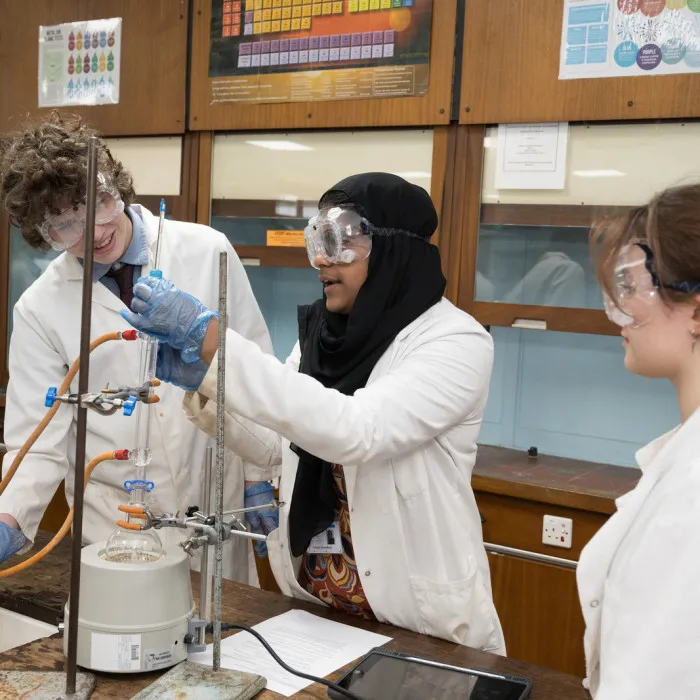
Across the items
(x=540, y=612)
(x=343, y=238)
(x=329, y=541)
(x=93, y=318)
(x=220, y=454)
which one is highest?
(x=343, y=238)

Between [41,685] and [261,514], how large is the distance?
2.38ft

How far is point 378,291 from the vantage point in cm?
158

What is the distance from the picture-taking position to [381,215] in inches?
62.9

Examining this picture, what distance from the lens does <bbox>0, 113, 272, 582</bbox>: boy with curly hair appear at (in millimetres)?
1734

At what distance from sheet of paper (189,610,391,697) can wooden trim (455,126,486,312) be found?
1.53 metres

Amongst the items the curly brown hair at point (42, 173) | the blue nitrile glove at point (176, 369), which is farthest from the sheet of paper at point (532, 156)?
the blue nitrile glove at point (176, 369)

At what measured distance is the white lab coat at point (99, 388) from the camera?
6.15 feet

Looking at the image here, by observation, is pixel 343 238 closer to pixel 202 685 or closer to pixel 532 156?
pixel 202 685

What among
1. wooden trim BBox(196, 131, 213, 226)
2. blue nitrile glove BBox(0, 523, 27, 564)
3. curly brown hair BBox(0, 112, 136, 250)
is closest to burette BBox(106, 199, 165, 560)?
blue nitrile glove BBox(0, 523, 27, 564)

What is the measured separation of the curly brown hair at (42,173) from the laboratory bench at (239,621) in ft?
2.50

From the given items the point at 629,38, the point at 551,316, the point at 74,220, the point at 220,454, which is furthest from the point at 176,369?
the point at 629,38

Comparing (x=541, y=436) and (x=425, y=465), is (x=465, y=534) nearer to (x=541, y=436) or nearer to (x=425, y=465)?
(x=425, y=465)

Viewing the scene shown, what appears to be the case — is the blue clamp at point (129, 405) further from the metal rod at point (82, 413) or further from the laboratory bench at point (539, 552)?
the laboratory bench at point (539, 552)

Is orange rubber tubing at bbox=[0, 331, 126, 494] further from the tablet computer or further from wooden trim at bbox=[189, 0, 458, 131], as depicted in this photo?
wooden trim at bbox=[189, 0, 458, 131]
